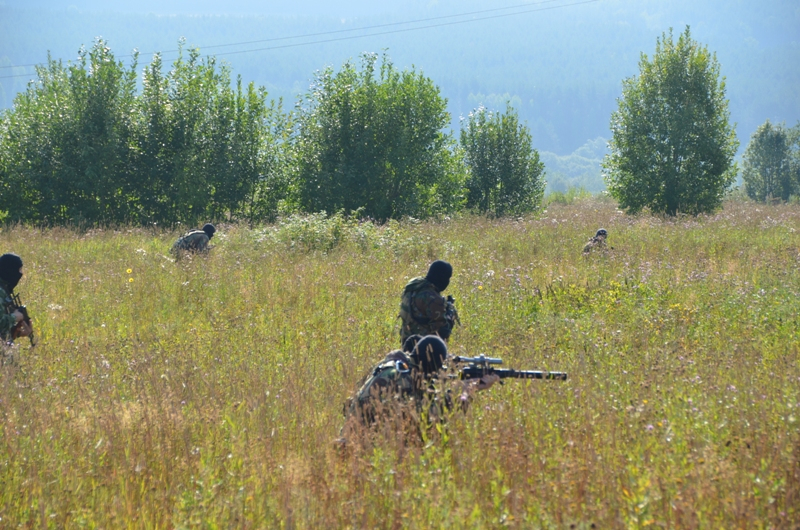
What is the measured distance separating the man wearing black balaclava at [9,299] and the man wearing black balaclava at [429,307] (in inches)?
138

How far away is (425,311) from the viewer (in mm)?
6422

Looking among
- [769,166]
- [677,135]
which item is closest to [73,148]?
[677,135]

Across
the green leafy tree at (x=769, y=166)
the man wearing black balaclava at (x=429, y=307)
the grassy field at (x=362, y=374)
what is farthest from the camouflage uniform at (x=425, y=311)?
the green leafy tree at (x=769, y=166)

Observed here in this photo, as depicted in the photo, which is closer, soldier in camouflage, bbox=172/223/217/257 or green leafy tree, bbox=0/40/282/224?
soldier in camouflage, bbox=172/223/217/257

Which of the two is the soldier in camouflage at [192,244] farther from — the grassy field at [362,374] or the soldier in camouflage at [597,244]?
the soldier in camouflage at [597,244]

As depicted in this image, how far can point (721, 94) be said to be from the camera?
29.2 metres

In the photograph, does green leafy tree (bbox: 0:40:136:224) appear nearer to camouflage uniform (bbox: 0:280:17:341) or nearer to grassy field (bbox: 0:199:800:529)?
grassy field (bbox: 0:199:800:529)

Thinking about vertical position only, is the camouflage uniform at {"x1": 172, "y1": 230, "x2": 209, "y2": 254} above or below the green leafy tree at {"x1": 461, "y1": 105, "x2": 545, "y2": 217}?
below

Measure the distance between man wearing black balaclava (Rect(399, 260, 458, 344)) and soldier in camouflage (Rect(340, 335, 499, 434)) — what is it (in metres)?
1.55

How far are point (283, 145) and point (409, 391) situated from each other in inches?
999

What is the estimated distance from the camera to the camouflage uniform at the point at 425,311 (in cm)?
641

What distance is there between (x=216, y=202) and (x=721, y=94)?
70.8 feet

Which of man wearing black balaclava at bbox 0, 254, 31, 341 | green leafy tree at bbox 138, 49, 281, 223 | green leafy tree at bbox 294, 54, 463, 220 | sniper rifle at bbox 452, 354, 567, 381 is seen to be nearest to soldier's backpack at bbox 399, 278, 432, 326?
sniper rifle at bbox 452, 354, 567, 381

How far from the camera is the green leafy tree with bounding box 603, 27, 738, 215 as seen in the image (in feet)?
92.6
